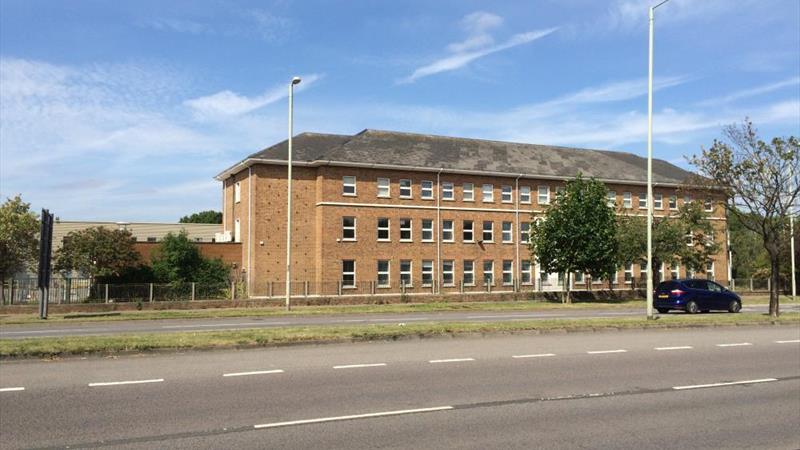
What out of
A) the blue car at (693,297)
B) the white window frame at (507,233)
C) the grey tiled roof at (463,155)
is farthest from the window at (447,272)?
the blue car at (693,297)

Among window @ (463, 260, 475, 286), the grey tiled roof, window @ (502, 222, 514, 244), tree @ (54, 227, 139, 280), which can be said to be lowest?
window @ (463, 260, 475, 286)

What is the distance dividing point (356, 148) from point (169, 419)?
138 feet

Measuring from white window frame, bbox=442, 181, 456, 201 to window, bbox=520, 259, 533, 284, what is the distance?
757cm

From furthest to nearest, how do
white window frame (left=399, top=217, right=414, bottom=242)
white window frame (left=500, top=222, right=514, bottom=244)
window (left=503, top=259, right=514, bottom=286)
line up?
white window frame (left=500, top=222, right=514, bottom=244)
window (left=503, top=259, right=514, bottom=286)
white window frame (left=399, top=217, right=414, bottom=242)

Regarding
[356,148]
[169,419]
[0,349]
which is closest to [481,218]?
[356,148]

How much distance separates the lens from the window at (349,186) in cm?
4762

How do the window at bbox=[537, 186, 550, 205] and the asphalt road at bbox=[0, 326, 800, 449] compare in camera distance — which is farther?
the window at bbox=[537, 186, 550, 205]

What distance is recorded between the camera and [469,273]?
2021 inches

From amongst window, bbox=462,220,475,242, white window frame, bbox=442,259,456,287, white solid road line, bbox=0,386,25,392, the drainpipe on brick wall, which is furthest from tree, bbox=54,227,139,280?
white solid road line, bbox=0,386,25,392

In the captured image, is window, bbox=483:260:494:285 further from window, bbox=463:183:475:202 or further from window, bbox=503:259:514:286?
window, bbox=463:183:475:202

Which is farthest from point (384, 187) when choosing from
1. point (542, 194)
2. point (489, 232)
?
point (542, 194)

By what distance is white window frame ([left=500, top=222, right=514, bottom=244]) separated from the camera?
5316 cm

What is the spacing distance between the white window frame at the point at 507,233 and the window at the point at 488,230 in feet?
2.83

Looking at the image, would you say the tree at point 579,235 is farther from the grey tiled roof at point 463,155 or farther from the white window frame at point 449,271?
the grey tiled roof at point 463,155
